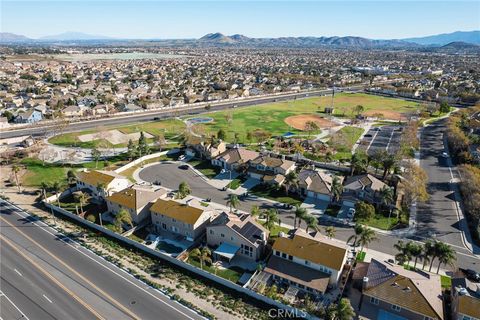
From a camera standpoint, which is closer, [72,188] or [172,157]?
[72,188]

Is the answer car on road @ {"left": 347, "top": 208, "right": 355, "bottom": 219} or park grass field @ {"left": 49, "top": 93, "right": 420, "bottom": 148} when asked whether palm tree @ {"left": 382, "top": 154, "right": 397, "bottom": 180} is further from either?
park grass field @ {"left": 49, "top": 93, "right": 420, "bottom": 148}

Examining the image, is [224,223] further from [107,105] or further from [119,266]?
[107,105]

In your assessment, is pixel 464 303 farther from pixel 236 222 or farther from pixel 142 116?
pixel 142 116

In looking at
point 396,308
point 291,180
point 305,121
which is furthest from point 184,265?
point 305,121

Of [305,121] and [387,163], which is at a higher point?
[387,163]

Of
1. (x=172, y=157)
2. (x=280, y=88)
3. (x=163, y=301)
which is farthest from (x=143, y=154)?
(x=280, y=88)

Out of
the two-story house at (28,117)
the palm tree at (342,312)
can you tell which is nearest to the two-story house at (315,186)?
the palm tree at (342,312)

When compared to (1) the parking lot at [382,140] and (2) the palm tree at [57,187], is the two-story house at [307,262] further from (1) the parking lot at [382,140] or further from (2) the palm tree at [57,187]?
(1) the parking lot at [382,140]
